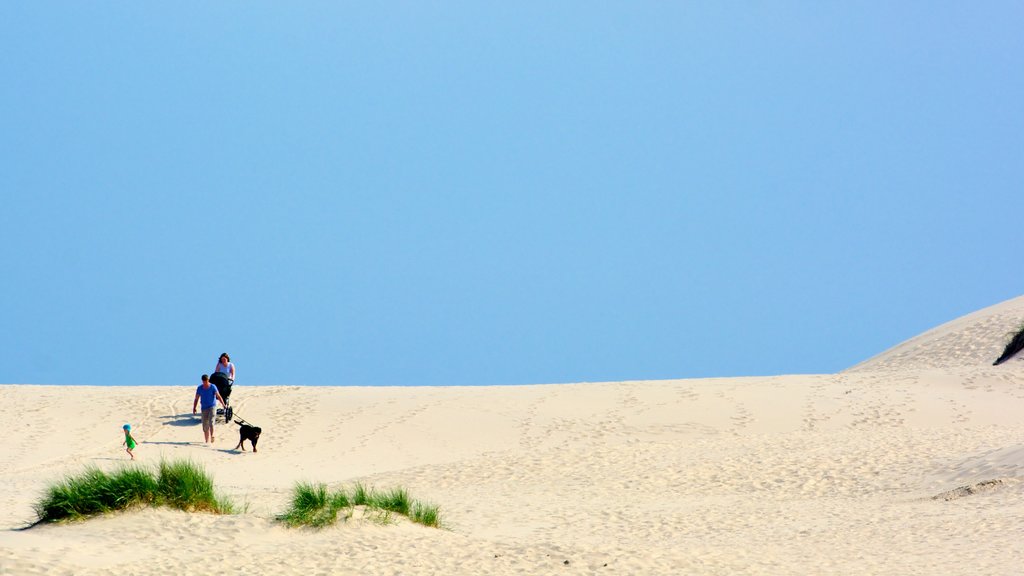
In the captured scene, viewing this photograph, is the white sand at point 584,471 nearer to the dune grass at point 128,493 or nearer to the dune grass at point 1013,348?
the dune grass at point 128,493

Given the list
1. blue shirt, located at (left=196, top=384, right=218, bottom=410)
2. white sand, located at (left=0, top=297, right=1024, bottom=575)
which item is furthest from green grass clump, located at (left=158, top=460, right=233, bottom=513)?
blue shirt, located at (left=196, top=384, right=218, bottom=410)

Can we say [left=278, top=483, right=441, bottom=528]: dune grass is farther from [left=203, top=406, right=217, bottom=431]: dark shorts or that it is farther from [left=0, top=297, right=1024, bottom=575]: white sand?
[left=203, top=406, right=217, bottom=431]: dark shorts

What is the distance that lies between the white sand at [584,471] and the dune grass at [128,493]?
0.19 metres

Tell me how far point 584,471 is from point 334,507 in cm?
703

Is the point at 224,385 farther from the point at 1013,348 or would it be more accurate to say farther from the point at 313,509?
the point at 1013,348

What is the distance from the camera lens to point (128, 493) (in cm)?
1081

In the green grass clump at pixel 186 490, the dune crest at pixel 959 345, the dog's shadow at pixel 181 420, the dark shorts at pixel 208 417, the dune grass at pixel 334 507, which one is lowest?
the dune grass at pixel 334 507

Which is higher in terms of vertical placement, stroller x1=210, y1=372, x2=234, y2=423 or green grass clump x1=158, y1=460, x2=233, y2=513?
stroller x1=210, y1=372, x2=234, y2=423

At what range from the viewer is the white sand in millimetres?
9984

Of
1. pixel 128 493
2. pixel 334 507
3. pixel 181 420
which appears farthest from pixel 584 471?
pixel 181 420

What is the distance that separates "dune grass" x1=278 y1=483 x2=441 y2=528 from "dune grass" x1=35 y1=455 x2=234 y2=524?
39.9 inches

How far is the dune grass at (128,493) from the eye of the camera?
10.7m

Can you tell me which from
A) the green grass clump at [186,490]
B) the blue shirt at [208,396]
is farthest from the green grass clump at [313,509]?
the blue shirt at [208,396]

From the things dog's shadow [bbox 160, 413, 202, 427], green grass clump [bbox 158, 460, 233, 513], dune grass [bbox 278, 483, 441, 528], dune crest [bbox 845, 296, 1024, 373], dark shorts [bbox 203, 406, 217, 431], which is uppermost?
dune crest [bbox 845, 296, 1024, 373]
